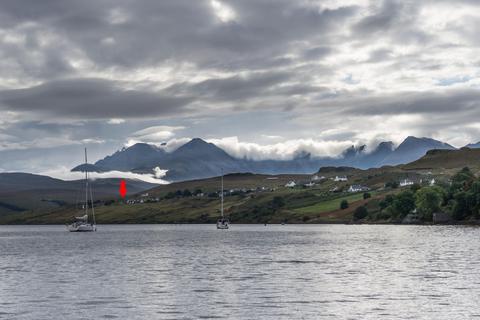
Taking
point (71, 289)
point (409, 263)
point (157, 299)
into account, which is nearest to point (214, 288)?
point (157, 299)

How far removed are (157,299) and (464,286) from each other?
3264 cm

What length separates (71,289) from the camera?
7900 cm

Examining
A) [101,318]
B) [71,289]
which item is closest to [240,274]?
[71,289]

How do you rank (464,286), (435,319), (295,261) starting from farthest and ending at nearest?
(295,261), (464,286), (435,319)

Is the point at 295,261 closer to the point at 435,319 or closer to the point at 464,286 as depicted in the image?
the point at 464,286

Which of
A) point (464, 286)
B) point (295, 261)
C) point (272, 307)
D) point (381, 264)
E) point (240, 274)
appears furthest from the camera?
point (295, 261)

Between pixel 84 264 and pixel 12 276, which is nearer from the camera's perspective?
pixel 12 276

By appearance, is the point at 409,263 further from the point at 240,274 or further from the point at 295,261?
the point at 240,274

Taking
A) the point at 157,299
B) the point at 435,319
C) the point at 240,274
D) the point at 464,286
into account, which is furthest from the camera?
the point at 240,274

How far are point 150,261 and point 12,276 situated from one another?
2920cm

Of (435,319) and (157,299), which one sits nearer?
(435,319)

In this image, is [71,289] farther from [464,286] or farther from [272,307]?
[464,286]

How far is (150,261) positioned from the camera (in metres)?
122

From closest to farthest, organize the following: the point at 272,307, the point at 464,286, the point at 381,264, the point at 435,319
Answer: the point at 435,319
the point at 272,307
the point at 464,286
the point at 381,264
